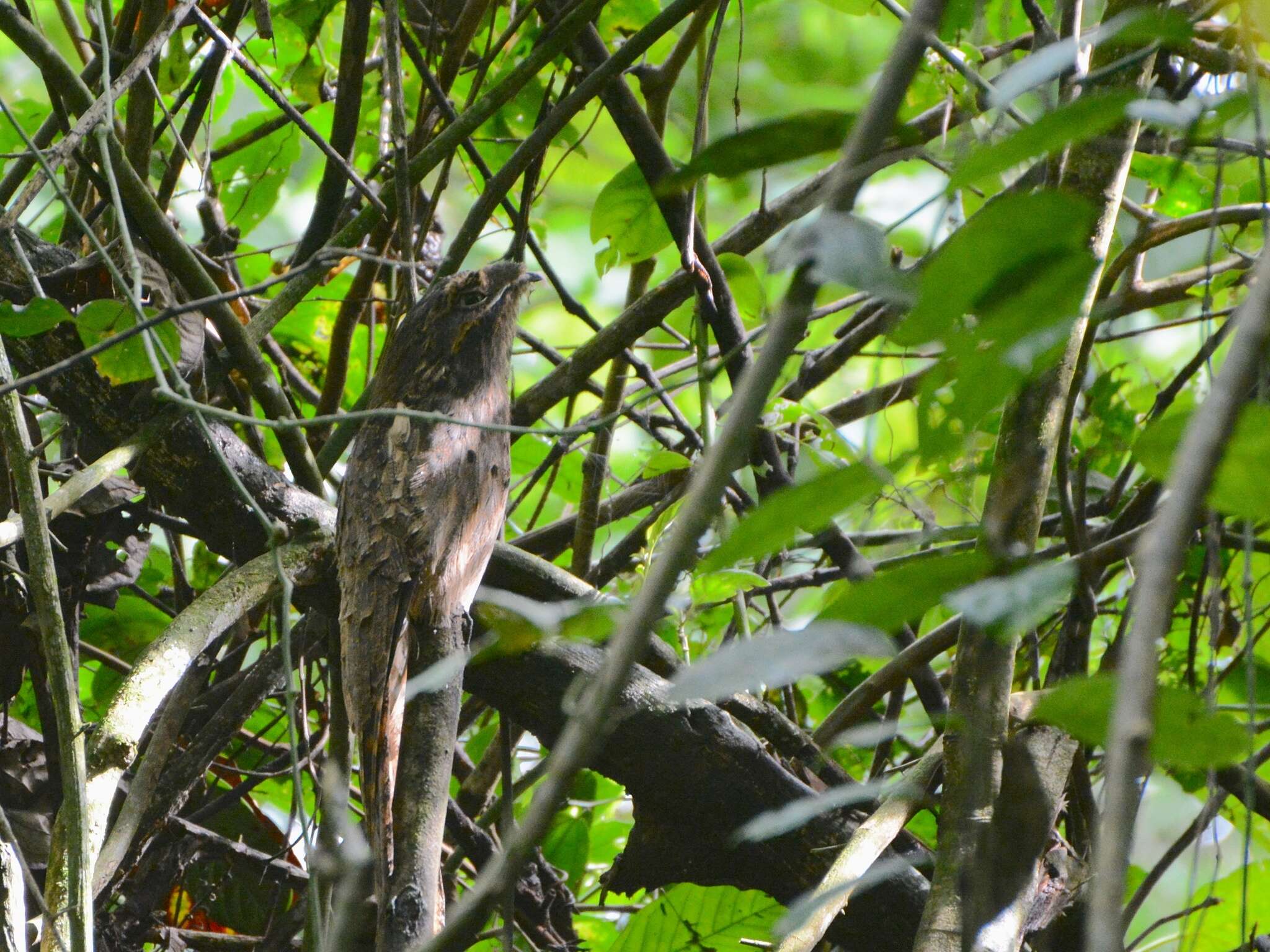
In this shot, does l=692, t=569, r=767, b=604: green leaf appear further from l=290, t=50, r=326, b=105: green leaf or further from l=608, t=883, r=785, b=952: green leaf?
l=290, t=50, r=326, b=105: green leaf

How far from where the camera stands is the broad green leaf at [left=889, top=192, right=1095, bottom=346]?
446 mm

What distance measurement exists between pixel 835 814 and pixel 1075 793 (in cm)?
45

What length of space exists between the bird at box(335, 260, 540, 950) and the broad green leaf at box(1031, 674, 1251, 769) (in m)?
1.17

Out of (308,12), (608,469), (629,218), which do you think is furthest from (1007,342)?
(308,12)

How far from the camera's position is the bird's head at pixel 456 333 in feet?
7.10

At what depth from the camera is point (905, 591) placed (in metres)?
0.47

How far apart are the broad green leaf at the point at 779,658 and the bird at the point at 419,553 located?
111 cm

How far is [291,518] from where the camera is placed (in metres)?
1.91

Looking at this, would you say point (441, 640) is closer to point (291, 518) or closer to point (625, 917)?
point (291, 518)

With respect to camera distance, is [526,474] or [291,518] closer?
[291,518]

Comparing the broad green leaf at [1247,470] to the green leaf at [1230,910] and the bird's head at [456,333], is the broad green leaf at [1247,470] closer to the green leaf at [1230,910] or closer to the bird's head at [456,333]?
the green leaf at [1230,910]

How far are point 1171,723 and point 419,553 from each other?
150cm

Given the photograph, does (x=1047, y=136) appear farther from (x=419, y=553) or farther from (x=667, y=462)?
(x=667, y=462)

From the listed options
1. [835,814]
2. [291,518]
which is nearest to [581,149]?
[291,518]
